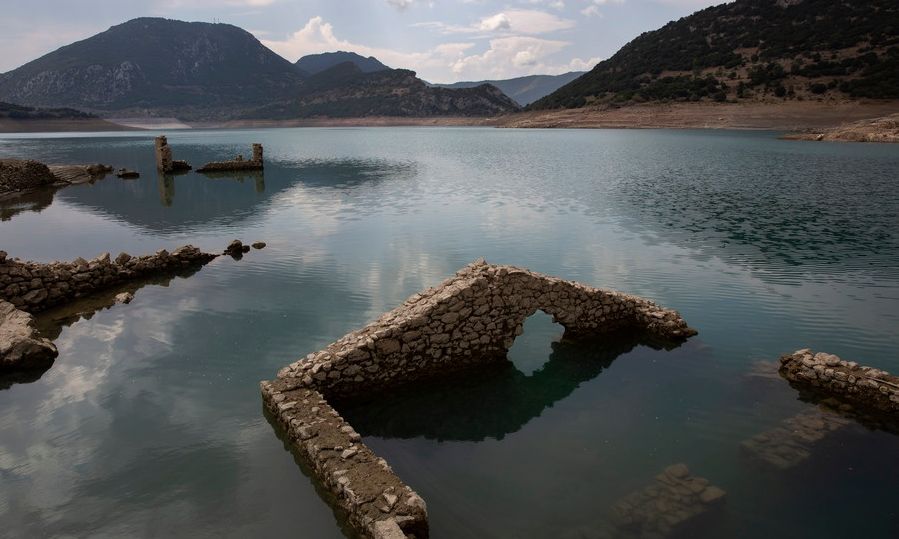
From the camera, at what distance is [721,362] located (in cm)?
1460

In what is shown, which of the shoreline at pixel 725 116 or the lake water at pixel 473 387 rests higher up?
the shoreline at pixel 725 116

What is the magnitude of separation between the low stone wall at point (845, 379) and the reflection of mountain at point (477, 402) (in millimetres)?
4173

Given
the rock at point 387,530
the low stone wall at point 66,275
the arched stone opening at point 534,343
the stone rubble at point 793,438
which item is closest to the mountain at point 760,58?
the arched stone opening at point 534,343

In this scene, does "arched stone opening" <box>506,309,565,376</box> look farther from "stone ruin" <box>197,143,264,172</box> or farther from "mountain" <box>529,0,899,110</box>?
"mountain" <box>529,0,899,110</box>

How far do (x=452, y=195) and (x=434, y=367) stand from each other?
3152 cm

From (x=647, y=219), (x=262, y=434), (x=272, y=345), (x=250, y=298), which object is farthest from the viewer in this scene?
(x=647, y=219)

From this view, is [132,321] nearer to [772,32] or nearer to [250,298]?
[250,298]

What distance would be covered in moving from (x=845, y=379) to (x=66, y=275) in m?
23.9

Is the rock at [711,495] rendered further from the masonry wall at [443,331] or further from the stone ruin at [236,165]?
the stone ruin at [236,165]

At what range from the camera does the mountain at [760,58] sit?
114m

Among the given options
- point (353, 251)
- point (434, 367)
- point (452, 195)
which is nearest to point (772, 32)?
point (452, 195)

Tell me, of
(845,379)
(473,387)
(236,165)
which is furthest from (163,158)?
(845,379)

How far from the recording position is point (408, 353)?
12.9 metres

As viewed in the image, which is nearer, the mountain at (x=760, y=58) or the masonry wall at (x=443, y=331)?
the masonry wall at (x=443, y=331)
